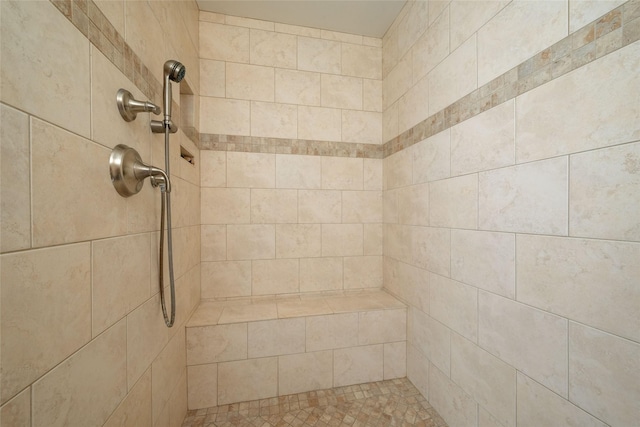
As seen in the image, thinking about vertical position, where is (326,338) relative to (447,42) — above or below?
below

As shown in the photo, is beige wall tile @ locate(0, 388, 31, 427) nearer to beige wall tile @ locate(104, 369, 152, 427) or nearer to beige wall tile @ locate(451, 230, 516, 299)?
beige wall tile @ locate(104, 369, 152, 427)

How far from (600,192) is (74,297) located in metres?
1.54

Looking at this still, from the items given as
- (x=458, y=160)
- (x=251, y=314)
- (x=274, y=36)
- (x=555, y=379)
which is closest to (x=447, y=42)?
(x=458, y=160)

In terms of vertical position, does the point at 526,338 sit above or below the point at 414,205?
below

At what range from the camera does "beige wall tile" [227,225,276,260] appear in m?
1.89

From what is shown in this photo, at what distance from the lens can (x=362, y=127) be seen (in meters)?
2.10

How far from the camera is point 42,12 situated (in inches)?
21.9

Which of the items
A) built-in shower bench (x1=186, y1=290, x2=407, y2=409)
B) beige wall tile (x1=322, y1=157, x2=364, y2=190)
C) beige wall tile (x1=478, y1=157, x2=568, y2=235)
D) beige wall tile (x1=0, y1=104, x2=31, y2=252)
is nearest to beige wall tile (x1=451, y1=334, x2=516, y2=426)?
built-in shower bench (x1=186, y1=290, x2=407, y2=409)

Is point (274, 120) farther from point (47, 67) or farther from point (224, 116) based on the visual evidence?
point (47, 67)

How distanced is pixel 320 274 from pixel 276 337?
0.60 meters

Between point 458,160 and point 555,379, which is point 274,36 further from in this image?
point 555,379

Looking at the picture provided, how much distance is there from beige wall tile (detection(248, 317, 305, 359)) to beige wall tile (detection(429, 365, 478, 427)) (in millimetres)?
843

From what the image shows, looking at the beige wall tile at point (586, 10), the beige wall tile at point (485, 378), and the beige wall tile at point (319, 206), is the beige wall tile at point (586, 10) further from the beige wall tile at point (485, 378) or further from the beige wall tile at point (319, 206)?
the beige wall tile at point (319, 206)

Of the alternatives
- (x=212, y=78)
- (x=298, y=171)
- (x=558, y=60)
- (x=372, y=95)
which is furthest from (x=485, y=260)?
(x=212, y=78)
